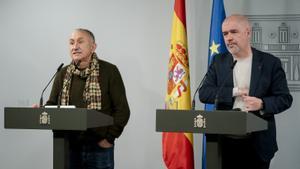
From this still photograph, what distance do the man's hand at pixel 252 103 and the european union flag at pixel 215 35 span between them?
1.31m

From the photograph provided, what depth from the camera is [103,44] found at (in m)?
5.03

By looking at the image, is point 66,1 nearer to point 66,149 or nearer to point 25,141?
point 25,141

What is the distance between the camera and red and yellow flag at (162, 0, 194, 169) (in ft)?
14.3

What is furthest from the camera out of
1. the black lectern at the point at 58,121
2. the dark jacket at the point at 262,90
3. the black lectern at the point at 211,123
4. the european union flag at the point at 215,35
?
the european union flag at the point at 215,35

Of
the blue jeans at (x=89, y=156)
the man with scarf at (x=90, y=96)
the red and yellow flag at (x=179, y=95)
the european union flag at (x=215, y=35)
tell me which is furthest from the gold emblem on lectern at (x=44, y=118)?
the european union flag at (x=215, y=35)

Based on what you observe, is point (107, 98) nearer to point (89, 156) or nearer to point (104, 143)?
point (104, 143)

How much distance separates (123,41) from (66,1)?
755 mm

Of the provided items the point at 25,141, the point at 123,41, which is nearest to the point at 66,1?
the point at 123,41

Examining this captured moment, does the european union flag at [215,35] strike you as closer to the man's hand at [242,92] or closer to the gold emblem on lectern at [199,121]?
the man's hand at [242,92]

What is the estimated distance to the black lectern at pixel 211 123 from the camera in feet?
8.36

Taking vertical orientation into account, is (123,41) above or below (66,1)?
below

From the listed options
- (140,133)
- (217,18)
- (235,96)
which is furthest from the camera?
(140,133)

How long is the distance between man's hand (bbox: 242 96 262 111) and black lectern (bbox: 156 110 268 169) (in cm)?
18

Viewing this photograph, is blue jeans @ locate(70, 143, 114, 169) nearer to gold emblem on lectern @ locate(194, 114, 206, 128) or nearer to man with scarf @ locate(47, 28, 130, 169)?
man with scarf @ locate(47, 28, 130, 169)
